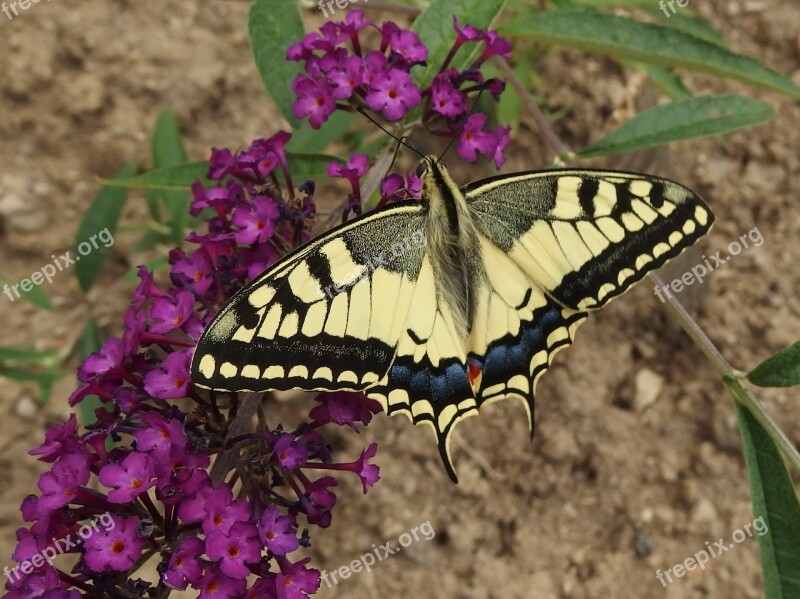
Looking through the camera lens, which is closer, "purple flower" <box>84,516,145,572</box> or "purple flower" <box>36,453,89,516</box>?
"purple flower" <box>84,516,145,572</box>

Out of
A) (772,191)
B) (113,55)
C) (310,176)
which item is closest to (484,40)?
(310,176)

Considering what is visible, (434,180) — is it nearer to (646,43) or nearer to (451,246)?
(451,246)

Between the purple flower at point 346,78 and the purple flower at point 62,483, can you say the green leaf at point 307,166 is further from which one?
the purple flower at point 62,483

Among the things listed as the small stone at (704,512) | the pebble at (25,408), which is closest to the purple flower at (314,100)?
the pebble at (25,408)

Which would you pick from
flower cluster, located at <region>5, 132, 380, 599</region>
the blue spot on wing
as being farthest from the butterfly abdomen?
flower cluster, located at <region>5, 132, 380, 599</region>

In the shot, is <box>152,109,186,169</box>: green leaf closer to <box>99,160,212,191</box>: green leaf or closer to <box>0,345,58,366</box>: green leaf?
<box>99,160,212,191</box>: green leaf

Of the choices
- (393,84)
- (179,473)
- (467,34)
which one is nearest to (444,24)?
(467,34)

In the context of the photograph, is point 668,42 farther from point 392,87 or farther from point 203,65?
Answer: point 203,65
